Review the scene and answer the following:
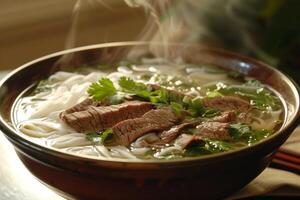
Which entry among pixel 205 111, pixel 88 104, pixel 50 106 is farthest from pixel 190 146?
pixel 50 106

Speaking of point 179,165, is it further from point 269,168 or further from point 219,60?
point 219,60

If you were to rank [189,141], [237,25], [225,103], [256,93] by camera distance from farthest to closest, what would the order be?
1. [237,25]
2. [256,93]
3. [225,103]
4. [189,141]

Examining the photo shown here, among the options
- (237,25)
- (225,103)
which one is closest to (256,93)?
(225,103)

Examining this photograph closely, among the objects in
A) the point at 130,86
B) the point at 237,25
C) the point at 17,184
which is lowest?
the point at 17,184

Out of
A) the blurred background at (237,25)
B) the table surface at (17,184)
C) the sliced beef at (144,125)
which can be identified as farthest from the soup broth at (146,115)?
the blurred background at (237,25)

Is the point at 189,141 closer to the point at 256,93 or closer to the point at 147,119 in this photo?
the point at 147,119

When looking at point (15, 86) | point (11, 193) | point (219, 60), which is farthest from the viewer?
point (219, 60)

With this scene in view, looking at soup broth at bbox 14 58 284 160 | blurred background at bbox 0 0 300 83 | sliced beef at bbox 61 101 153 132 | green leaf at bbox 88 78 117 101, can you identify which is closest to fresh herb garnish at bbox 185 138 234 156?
soup broth at bbox 14 58 284 160
